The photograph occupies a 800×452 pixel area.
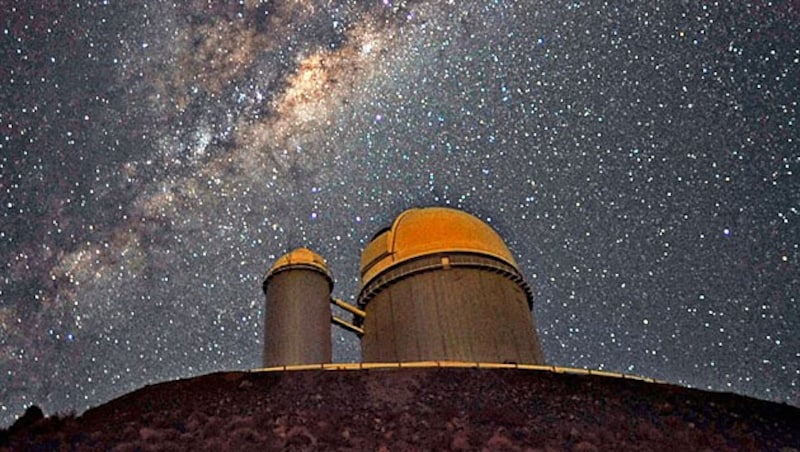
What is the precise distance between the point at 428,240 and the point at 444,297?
1.68 m

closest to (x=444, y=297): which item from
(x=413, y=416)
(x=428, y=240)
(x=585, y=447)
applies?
(x=428, y=240)

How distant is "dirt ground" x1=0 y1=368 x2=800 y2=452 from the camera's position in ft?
20.5

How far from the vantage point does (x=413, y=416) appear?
6.58 m

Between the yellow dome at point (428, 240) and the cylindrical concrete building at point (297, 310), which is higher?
the yellow dome at point (428, 240)

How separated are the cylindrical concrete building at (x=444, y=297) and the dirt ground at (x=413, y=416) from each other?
5686mm

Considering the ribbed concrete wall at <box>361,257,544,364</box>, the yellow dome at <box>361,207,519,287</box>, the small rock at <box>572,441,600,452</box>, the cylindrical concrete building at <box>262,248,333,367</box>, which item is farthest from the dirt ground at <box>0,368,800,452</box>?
the yellow dome at <box>361,207,519,287</box>

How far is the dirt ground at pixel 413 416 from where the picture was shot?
626cm

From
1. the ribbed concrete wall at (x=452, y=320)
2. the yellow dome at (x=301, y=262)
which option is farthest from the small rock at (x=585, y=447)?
the yellow dome at (x=301, y=262)

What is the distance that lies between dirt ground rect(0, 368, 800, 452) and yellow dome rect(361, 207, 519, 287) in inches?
284

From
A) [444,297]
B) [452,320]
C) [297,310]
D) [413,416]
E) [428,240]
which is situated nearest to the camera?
[413,416]

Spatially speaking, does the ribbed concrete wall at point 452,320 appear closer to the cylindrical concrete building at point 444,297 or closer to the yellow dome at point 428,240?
the cylindrical concrete building at point 444,297

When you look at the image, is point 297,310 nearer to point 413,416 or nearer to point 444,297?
point 444,297

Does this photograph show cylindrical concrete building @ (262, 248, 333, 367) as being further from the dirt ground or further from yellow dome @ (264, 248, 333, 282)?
the dirt ground

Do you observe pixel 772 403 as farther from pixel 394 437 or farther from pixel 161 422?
pixel 161 422
